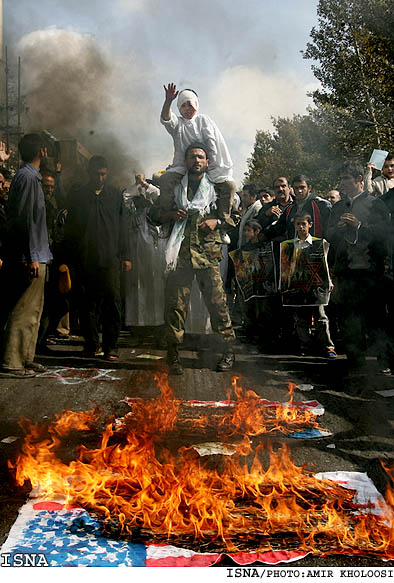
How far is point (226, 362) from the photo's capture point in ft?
18.0

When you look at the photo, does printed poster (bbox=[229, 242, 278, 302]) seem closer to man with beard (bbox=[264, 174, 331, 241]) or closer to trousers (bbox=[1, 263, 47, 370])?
man with beard (bbox=[264, 174, 331, 241])

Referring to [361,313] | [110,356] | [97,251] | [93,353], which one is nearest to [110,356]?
[110,356]

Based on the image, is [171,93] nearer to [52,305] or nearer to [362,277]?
[362,277]

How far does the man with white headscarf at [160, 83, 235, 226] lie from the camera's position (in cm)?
506

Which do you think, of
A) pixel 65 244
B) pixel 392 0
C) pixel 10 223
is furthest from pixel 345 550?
pixel 65 244

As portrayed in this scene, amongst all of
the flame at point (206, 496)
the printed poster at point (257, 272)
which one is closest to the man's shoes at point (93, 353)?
the printed poster at point (257, 272)

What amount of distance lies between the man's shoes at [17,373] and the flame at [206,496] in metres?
1.97

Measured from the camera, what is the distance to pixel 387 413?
392cm

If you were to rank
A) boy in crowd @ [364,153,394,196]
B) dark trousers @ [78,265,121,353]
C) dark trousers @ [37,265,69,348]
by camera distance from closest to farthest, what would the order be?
dark trousers @ [78,265,121,353] → dark trousers @ [37,265,69,348] → boy in crowd @ [364,153,394,196]

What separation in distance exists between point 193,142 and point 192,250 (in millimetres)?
990

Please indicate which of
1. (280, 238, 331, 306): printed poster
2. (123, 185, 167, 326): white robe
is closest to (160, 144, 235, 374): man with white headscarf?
(280, 238, 331, 306): printed poster

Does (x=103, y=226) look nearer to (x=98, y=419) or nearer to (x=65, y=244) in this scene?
(x=65, y=244)

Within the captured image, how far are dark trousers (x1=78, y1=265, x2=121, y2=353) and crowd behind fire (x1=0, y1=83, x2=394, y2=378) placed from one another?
0.01 metres

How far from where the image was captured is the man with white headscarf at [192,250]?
534cm
